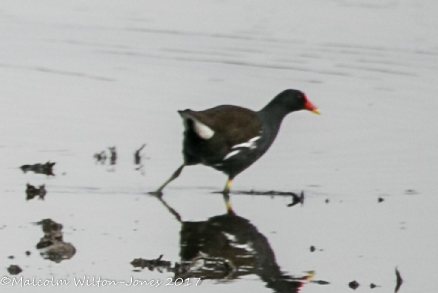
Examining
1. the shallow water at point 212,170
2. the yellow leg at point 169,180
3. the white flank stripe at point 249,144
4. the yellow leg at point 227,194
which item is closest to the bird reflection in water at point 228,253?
the shallow water at point 212,170

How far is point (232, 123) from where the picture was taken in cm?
994

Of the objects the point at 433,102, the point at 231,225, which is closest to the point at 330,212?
the point at 231,225

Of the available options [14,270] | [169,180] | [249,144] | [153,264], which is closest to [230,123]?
[249,144]

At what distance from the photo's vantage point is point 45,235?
7.74 m

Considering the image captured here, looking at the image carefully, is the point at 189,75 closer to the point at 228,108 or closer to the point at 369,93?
the point at 369,93

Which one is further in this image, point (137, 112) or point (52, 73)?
point (52, 73)

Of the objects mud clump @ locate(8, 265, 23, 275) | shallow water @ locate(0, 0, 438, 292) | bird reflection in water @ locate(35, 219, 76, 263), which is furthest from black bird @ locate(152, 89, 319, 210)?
mud clump @ locate(8, 265, 23, 275)

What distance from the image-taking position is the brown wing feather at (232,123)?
971 centimetres

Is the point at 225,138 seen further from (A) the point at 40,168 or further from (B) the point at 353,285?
(B) the point at 353,285

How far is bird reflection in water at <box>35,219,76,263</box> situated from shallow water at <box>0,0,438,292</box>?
3 cm

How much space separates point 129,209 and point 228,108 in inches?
59.5

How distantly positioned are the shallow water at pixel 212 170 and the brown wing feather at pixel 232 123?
45 centimetres

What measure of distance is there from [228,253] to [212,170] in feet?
9.32

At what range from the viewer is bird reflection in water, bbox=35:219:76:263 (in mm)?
7539
